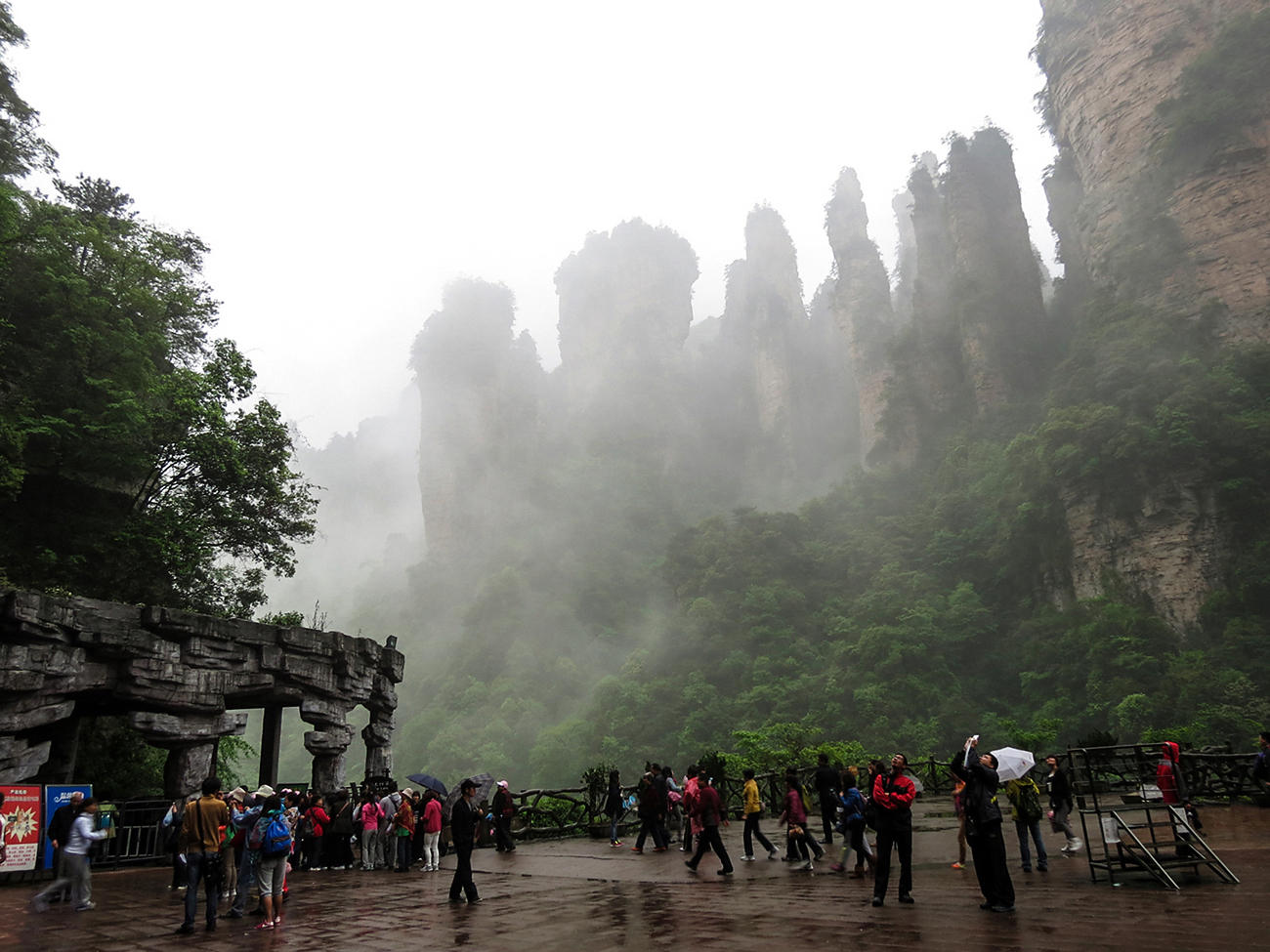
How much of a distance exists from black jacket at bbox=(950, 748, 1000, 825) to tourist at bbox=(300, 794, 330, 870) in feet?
38.1

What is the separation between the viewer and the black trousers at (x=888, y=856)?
23.1 feet

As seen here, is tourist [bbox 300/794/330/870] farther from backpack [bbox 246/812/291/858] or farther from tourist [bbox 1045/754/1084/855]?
tourist [bbox 1045/754/1084/855]

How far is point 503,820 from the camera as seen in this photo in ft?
51.7

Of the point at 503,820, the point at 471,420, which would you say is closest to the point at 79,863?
the point at 503,820

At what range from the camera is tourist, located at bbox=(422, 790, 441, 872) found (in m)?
13.0

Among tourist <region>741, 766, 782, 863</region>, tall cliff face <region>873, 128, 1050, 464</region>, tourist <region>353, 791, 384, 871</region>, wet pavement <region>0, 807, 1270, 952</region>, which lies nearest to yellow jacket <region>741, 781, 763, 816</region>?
tourist <region>741, 766, 782, 863</region>

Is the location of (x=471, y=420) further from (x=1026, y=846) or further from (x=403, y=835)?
(x=1026, y=846)

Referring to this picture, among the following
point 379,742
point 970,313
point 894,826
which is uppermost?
point 970,313

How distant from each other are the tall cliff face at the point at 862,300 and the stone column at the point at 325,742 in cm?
5318

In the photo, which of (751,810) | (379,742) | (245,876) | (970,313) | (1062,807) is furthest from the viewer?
(970,313)

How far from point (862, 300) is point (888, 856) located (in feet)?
233

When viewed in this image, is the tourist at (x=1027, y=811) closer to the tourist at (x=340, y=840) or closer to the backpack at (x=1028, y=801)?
the backpack at (x=1028, y=801)

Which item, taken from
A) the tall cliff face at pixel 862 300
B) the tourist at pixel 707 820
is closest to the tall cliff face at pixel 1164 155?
the tall cliff face at pixel 862 300

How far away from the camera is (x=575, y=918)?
24.1 feet
